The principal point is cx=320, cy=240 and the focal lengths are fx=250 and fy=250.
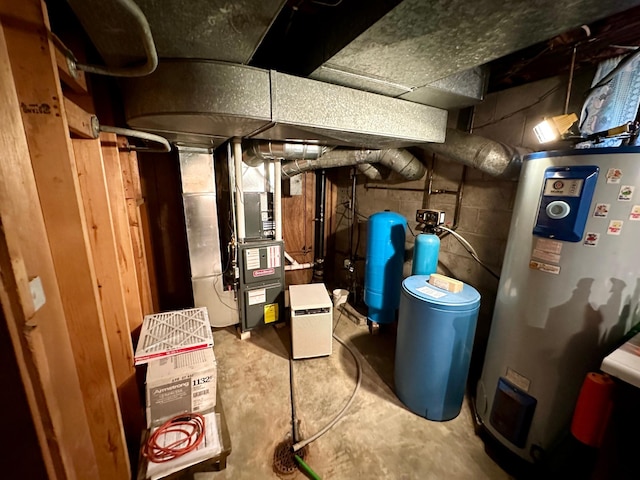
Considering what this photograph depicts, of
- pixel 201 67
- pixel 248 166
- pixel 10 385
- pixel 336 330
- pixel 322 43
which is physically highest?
pixel 322 43

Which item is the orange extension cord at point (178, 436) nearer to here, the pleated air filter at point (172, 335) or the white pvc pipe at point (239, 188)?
the pleated air filter at point (172, 335)

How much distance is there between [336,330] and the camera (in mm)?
2791

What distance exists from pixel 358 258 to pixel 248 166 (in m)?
1.86

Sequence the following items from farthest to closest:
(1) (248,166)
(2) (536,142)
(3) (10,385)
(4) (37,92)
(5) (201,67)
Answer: (1) (248,166) < (2) (536,142) < (5) (201,67) < (4) (37,92) < (3) (10,385)

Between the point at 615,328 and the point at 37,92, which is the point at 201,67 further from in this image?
the point at 615,328

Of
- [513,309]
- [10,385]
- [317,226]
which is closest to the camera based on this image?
[10,385]

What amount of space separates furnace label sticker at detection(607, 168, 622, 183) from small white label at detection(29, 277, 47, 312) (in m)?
2.03

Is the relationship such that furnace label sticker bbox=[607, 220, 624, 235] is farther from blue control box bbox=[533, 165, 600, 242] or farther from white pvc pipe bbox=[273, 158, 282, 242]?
white pvc pipe bbox=[273, 158, 282, 242]

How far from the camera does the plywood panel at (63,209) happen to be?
2.29 feet

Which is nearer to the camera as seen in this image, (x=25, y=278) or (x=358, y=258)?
(x=25, y=278)

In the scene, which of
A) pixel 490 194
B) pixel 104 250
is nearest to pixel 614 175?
pixel 490 194

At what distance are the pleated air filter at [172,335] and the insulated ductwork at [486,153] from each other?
2175mm

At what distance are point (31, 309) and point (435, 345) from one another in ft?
5.87

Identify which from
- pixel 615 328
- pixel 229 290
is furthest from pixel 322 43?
pixel 229 290
